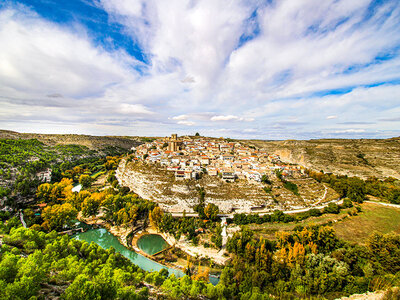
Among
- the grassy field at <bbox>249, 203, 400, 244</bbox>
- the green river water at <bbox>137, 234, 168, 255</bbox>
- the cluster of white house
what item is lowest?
the green river water at <bbox>137, 234, 168, 255</bbox>

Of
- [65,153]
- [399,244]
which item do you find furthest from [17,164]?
[399,244]

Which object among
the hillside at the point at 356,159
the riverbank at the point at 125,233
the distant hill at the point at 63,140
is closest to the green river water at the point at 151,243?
the riverbank at the point at 125,233

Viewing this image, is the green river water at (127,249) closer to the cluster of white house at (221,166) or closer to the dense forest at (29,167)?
the cluster of white house at (221,166)

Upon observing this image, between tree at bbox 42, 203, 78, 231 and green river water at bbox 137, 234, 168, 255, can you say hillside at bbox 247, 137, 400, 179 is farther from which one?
tree at bbox 42, 203, 78, 231

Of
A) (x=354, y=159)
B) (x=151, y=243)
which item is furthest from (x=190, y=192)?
(x=354, y=159)

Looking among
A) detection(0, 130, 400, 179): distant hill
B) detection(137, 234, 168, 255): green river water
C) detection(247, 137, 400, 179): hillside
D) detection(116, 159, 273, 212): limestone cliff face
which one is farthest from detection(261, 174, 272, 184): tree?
detection(247, 137, 400, 179): hillside

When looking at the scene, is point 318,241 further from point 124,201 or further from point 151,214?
point 124,201
